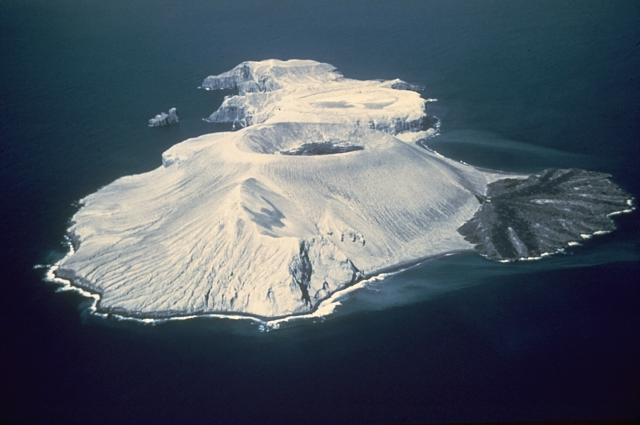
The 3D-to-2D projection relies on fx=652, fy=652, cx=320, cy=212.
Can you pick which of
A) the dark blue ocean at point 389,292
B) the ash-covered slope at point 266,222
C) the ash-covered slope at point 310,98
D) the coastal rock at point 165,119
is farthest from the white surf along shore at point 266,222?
the coastal rock at point 165,119

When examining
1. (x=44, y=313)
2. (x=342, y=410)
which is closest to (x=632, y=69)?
(x=342, y=410)

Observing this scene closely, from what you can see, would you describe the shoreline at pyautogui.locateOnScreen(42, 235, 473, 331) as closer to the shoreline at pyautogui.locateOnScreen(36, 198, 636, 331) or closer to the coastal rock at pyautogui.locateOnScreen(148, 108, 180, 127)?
the shoreline at pyautogui.locateOnScreen(36, 198, 636, 331)

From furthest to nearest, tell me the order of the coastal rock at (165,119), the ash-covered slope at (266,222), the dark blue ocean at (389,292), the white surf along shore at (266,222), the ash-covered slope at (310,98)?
the coastal rock at (165,119), the ash-covered slope at (310,98), the ash-covered slope at (266,222), the white surf along shore at (266,222), the dark blue ocean at (389,292)

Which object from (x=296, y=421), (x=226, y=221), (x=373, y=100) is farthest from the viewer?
(x=373, y=100)

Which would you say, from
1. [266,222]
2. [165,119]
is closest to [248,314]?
[266,222]

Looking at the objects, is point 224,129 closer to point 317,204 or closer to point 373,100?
point 373,100

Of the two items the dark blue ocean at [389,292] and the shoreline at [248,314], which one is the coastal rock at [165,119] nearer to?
the dark blue ocean at [389,292]

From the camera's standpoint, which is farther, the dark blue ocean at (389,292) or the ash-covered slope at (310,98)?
the ash-covered slope at (310,98)

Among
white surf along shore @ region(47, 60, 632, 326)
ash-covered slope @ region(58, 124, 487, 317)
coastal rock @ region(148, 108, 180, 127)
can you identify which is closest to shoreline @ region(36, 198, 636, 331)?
white surf along shore @ region(47, 60, 632, 326)
